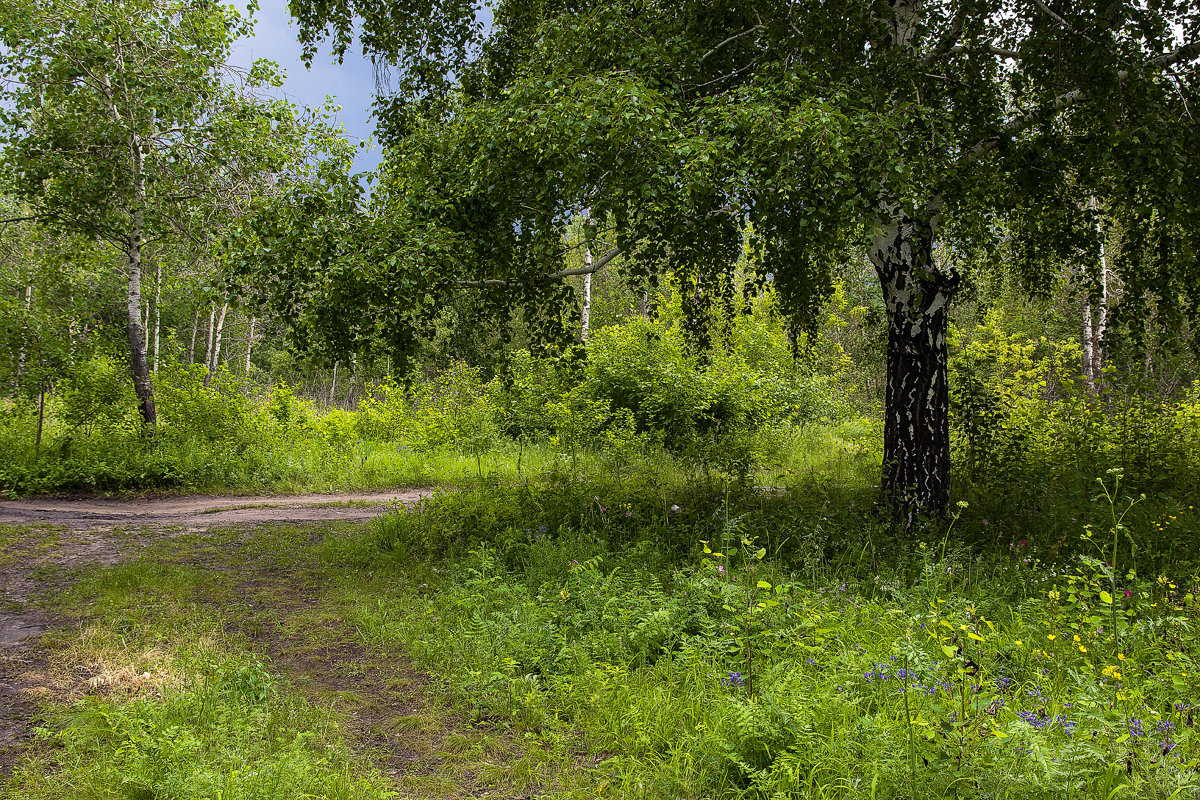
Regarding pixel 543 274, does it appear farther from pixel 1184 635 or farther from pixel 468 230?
pixel 1184 635

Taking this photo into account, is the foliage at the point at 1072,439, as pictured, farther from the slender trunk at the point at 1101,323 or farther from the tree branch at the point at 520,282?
the tree branch at the point at 520,282

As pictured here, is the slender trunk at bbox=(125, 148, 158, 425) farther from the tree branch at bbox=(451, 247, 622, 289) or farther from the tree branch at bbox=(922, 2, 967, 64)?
the tree branch at bbox=(922, 2, 967, 64)

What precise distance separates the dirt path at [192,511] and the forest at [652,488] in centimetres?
14

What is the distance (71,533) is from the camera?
24.2ft

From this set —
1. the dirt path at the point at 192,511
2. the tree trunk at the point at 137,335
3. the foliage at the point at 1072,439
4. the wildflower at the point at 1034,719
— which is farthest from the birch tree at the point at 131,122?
the wildflower at the point at 1034,719

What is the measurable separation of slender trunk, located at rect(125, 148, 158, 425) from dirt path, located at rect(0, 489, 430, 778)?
2.31m

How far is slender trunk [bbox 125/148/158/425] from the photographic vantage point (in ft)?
35.8

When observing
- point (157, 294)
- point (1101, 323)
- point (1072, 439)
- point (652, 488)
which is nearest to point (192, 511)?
point (652, 488)

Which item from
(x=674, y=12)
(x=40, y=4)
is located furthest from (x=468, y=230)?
(x=40, y=4)

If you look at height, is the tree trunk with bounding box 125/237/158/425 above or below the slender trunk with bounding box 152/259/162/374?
below

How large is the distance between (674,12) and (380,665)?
5809mm

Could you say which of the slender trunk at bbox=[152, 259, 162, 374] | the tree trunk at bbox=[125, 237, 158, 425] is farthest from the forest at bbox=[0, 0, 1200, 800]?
the slender trunk at bbox=[152, 259, 162, 374]

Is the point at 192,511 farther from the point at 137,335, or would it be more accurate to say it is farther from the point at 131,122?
the point at 131,122

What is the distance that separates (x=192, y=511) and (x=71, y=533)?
5.97 ft
